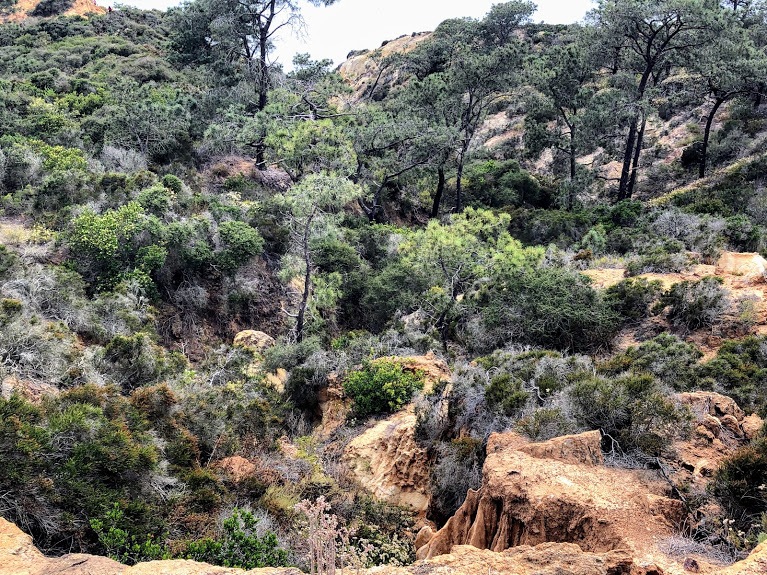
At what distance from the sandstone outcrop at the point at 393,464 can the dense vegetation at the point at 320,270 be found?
330 millimetres

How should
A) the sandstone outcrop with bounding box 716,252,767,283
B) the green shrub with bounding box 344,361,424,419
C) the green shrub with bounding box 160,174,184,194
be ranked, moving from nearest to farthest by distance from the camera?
1. the green shrub with bounding box 344,361,424,419
2. the sandstone outcrop with bounding box 716,252,767,283
3. the green shrub with bounding box 160,174,184,194

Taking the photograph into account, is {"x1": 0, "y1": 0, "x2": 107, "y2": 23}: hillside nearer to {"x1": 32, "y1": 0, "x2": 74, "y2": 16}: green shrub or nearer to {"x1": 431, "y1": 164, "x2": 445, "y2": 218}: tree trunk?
{"x1": 32, "y1": 0, "x2": 74, "y2": 16}: green shrub

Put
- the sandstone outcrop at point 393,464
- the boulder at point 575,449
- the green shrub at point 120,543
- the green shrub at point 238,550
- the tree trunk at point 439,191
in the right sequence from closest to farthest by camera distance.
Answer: the green shrub at point 120,543
the green shrub at point 238,550
the boulder at point 575,449
the sandstone outcrop at point 393,464
the tree trunk at point 439,191

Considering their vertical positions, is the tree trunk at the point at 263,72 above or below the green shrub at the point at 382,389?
above

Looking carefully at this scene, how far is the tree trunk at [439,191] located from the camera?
80.2 feet

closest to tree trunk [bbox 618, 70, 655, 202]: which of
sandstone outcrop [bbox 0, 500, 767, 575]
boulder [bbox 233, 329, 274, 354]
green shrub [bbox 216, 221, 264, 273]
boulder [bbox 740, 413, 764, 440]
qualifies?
green shrub [bbox 216, 221, 264, 273]

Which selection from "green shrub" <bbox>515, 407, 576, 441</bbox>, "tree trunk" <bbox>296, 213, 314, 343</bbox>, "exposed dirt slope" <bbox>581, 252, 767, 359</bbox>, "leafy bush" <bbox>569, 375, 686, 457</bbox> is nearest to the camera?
"leafy bush" <bbox>569, 375, 686, 457</bbox>

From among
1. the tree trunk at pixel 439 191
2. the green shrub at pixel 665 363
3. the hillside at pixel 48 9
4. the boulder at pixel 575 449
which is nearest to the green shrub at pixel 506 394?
the green shrub at pixel 665 363

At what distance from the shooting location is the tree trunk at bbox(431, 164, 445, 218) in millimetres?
24453

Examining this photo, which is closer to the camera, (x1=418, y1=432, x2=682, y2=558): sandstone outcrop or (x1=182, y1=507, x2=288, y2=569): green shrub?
(x1=418, y1=432, x2=682, y2=558): sandstone outcrop

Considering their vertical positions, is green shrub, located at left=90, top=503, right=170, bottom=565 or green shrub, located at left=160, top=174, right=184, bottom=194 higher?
green shrub, located at left=160, top=174, right=184, bottom=194

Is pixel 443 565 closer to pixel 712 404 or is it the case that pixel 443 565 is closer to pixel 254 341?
pixel 712 404

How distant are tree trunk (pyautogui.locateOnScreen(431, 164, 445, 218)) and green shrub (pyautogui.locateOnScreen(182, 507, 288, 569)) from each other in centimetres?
2055

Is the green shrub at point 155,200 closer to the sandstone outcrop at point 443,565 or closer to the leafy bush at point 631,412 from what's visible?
the leafy bush at point 631,412
